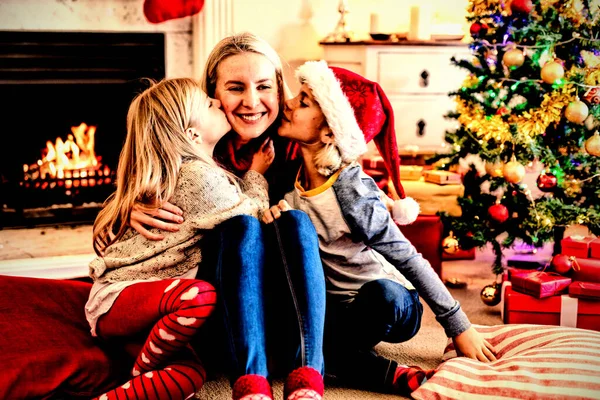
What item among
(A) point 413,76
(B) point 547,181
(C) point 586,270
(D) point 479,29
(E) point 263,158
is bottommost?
(C) point 586,270

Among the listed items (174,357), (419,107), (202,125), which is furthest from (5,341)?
(419,107)

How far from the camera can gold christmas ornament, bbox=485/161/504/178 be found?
259 centimetres

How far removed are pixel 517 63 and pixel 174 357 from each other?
1.60 m

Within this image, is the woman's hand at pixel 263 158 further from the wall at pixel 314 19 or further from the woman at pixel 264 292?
the wall at pixel 314 19

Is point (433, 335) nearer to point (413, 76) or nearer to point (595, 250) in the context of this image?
point (595, 250)

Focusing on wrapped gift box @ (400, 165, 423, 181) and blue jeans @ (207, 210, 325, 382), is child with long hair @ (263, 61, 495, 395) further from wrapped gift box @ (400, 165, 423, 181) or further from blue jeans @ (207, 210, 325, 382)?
wrapped gift box @ (400, 165, 423, 181)

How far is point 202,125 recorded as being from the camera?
1.89 meters

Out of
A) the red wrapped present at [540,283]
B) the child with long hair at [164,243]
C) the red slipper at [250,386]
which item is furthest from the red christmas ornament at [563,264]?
the red slipper at [250,386]

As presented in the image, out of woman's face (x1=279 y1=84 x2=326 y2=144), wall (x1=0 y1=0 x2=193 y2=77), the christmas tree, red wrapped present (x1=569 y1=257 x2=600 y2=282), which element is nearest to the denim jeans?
woman's face (x1=279 y1=84 x2=326 y2=144)

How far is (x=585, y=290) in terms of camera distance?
6.93 ft

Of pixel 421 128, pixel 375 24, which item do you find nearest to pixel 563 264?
pixel 421 128

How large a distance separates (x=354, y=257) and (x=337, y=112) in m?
0.40

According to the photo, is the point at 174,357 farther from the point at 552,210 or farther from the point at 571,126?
the point at 571,126

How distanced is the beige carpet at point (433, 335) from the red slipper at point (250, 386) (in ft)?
0.98
